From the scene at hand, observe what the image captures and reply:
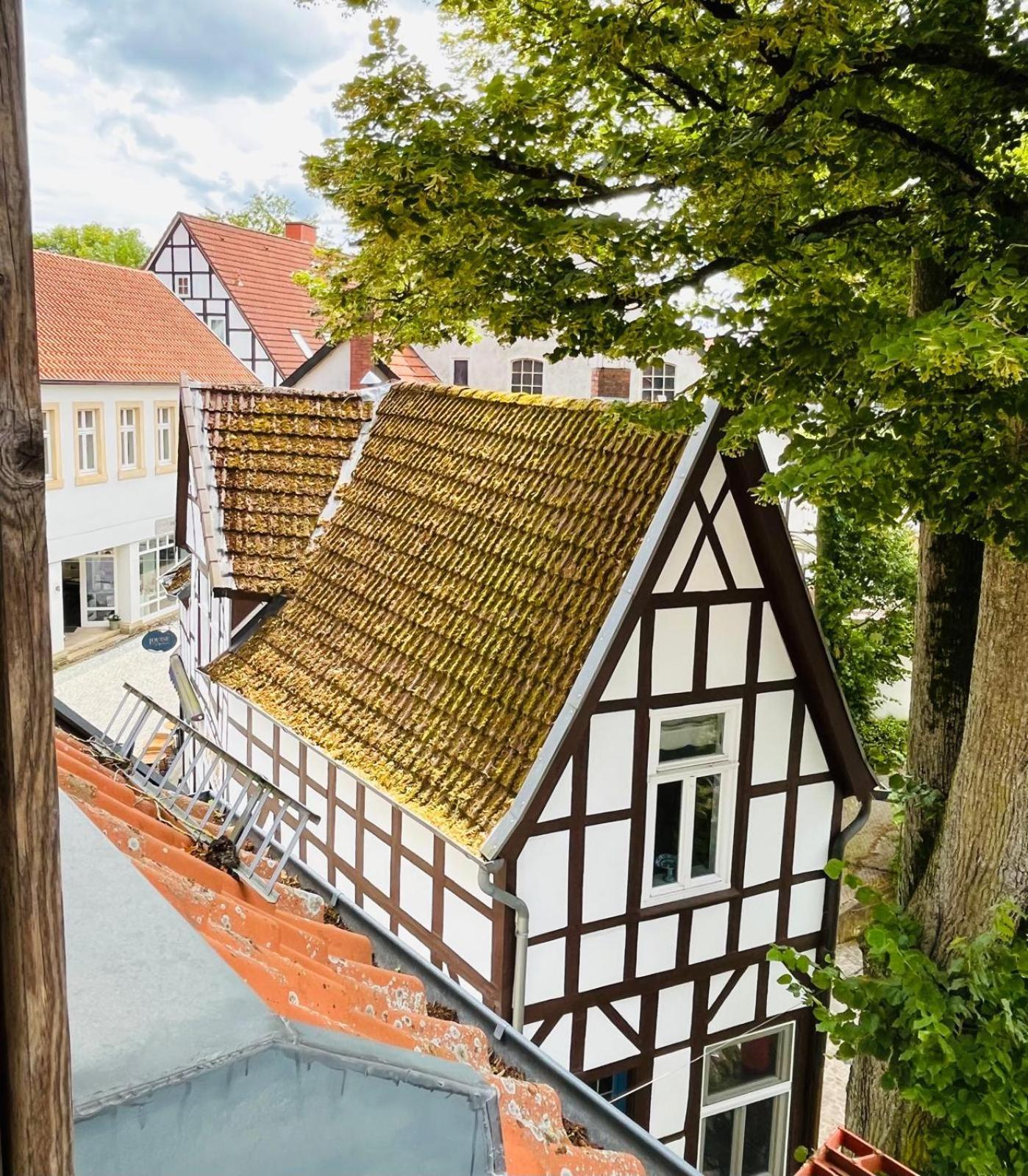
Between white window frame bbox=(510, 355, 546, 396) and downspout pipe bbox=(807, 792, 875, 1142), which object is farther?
white window frame bbox=(510, 355, 546, 396)

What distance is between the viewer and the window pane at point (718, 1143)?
322 inches

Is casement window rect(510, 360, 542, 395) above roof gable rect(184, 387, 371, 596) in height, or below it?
above

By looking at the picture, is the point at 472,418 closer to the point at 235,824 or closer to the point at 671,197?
the point at 671,197

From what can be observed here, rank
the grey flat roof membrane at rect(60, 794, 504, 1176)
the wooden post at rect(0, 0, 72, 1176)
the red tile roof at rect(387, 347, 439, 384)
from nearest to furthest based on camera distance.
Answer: the wooden post at rect(0, 0, 72, 1176) < the grey flat roof membrane at rect(60, 794, 504, 1176) < the red tile roof at rect(387, 347, 439, 384)

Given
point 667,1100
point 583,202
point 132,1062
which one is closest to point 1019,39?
point 583,202

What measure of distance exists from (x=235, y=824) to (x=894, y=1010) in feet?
12.8

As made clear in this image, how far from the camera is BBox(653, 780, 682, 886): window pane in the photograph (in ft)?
24.3

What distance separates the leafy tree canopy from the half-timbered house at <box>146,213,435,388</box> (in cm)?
1343

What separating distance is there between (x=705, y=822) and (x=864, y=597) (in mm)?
5548

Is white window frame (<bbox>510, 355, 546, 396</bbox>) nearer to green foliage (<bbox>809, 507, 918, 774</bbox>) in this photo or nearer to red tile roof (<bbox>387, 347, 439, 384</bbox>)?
red tile roof (<bbox>387, 347, 439, 384</bbox>)

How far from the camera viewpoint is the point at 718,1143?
8.23 meters

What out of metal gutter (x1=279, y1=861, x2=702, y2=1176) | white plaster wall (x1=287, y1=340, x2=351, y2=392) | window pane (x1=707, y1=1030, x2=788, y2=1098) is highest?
white plaster wall (x1=287, y1=340, x2=351, y2=392)

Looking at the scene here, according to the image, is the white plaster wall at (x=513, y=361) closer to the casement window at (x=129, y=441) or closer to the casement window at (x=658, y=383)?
the casement window at (x=658, y=383)

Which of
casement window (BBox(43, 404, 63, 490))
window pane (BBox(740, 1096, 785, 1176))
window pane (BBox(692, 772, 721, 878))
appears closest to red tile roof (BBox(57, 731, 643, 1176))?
casement window (BBox(43, 404, 63, 490))
